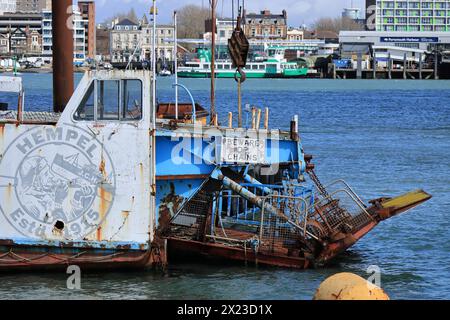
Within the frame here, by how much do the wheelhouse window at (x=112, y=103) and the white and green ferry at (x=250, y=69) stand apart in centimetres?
13335

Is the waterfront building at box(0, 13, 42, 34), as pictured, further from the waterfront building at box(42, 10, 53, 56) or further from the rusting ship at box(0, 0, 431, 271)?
the rusting ship at box(0, 0, 431, 271)

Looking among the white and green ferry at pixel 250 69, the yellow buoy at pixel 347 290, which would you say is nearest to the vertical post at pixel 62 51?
the yellow buoy at pixel 347 290

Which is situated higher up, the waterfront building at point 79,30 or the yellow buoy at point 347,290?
the waterfront building at point 79,30

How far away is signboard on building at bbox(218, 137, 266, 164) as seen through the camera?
1714 cm

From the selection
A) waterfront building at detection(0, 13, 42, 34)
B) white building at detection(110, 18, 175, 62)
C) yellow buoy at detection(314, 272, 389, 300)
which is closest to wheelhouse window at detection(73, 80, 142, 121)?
white building at detection(110, 18, 175, 62)

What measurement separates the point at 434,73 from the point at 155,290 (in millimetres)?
144144

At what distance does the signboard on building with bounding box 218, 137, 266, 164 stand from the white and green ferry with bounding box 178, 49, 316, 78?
434 ft

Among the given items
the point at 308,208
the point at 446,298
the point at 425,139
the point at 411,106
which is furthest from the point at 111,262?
the point at 411,106

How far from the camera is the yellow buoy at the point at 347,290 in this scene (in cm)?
1143

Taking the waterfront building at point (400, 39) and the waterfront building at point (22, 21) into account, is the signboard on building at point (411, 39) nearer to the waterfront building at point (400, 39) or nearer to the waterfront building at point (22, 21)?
the waterfront building at point (400, 39)

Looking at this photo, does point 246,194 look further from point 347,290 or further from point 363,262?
point 347,290

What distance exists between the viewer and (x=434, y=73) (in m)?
156
